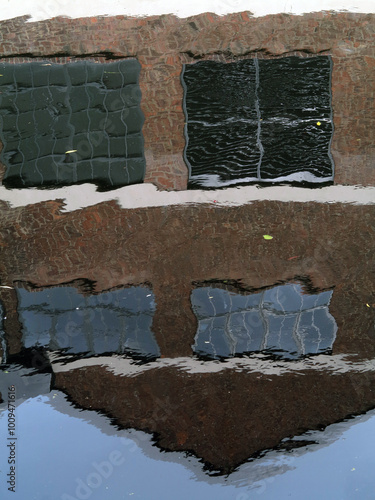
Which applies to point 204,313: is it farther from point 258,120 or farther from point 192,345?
point 258,120

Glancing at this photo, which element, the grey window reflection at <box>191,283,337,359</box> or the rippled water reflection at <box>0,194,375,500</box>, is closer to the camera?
the rippled water reflection at <box>0,194,375,500</box>

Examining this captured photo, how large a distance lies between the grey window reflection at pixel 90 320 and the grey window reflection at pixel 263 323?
0.43 meters

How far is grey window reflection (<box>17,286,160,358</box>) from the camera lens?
10.4 ft

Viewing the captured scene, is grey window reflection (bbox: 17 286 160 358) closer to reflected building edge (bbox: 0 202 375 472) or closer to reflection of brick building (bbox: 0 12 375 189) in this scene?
reflected building edge (bbox: 0 202 375 472)

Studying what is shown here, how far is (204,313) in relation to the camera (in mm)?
3193

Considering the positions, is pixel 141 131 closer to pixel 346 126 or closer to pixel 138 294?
pixel 138 294

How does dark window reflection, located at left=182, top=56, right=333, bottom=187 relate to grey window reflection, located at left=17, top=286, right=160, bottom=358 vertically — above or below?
above

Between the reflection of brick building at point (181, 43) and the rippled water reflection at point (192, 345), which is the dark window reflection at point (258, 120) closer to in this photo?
the reflection of brick building at point (181, 43)

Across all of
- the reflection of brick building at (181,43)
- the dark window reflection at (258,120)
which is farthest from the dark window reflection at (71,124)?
the dark window reflection at (258,120)

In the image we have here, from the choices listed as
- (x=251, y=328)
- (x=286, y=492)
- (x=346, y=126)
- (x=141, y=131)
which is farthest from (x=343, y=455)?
(x=141, y=131)

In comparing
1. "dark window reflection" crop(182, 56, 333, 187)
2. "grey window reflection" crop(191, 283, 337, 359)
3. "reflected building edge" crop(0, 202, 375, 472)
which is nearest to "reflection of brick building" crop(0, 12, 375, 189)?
"dark window reflection" crop(182, 56, 333, 187)

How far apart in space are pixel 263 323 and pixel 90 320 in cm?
142

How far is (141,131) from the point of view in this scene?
329 centimetres

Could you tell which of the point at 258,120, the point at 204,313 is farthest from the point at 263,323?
the point at 258,120
